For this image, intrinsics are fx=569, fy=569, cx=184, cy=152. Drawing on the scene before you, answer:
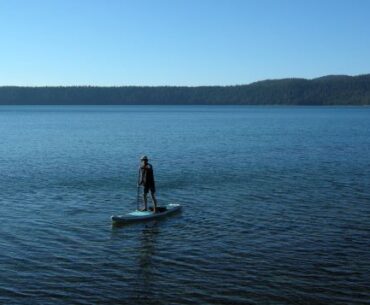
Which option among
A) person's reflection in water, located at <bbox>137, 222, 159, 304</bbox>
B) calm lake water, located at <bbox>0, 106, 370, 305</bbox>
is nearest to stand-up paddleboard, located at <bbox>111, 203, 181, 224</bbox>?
calm lake water, located at <bbox>0, 106, 370, 305</bbox>

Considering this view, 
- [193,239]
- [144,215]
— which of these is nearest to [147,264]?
[193,239]

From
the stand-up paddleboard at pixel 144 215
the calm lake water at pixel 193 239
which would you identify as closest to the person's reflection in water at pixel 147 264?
the calm lake water at pixel 193 239

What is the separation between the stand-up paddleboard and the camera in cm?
2227

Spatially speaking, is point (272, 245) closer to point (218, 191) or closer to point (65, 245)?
point (65, 245)

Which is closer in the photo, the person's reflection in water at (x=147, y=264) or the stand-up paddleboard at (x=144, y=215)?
the person's reflection in water at (x=147, y=264)

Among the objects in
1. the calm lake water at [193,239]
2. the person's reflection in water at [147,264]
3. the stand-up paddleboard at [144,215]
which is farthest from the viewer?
the stand-up paddleboard at [144,215]

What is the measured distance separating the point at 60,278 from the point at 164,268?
3.00 meters

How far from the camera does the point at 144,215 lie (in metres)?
23.4

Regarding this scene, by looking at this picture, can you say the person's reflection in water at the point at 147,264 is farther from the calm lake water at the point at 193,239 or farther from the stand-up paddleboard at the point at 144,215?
the stand-up paddleboard at the point at 144,215

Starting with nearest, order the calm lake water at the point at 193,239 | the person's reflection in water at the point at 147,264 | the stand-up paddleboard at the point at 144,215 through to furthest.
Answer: the person's reflection in water at the point at 147,264
the calm lake water at the point at 193,239
the stand-up paddleboard at the point at 144,215

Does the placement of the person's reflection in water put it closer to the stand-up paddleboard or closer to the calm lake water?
the calm lake water

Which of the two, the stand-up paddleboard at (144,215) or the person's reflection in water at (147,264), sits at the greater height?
the stand-up paddleboard at (144,215)

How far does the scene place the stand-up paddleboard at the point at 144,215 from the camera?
2227 cm

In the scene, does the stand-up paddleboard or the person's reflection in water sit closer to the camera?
the person's reflection in water
